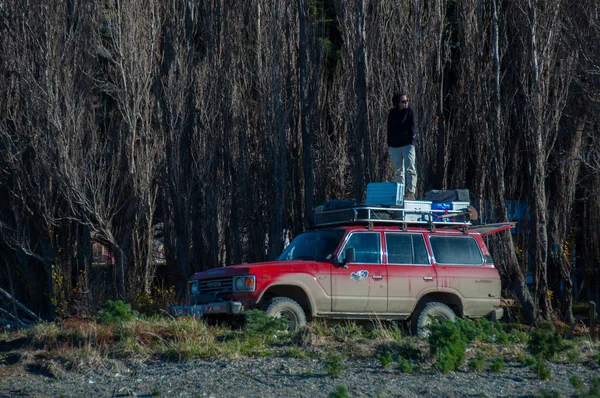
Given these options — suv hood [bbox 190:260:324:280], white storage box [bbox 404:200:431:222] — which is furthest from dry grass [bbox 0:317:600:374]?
white storage box [bbox 404:200:431:222]

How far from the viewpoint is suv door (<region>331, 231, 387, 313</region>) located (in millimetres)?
11625

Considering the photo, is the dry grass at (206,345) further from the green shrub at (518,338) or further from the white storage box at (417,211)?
the white storage box at (417,211)

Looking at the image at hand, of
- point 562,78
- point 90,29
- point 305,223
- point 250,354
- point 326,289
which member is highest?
point 90,29

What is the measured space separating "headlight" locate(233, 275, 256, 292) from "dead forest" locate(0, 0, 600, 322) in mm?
7100

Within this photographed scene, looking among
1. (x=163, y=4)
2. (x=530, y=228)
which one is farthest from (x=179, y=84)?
(x=530, y=228)

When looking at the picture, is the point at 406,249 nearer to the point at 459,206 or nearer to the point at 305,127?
the point at 459,206

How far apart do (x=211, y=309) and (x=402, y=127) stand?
466cm

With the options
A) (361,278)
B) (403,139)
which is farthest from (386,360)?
(403,139)

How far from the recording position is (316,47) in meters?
20.6

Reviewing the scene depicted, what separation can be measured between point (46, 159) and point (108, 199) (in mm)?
1712

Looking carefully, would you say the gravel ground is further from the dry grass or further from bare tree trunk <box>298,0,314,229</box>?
bare tree trunk <box>298,0,314,229</box>

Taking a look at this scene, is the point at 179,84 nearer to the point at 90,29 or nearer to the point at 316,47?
the point at 90,29

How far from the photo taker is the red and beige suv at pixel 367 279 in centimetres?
1113

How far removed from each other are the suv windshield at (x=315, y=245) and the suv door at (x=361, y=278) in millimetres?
207
